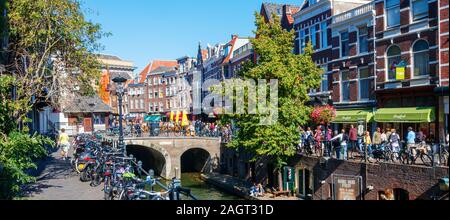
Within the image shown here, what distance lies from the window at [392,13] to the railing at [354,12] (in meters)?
1.38

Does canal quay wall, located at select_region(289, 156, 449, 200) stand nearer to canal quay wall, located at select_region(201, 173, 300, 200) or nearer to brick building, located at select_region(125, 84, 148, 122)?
canal quay wall, located at select_region(201, 173, 300, 200)

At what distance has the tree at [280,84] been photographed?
24.4m

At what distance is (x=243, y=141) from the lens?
26484mm

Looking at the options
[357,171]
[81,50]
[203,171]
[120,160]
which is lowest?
[203,171]

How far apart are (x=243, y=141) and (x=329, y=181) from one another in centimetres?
572

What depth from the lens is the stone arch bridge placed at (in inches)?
1556

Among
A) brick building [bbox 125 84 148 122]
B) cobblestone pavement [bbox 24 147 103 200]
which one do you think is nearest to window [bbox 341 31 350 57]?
cobblestone pavement [bbox 24 147 103 200]

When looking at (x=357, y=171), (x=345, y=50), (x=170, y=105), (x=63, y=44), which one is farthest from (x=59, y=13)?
(x=170, y=105)

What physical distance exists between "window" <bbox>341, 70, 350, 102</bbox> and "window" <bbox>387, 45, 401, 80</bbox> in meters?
4.02

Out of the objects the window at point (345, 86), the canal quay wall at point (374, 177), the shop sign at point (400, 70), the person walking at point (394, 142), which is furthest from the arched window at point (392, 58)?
the person walking at point (394, 142)

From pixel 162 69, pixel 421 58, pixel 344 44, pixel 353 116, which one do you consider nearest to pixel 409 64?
pixel 421 58

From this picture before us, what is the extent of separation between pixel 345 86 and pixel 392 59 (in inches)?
191
